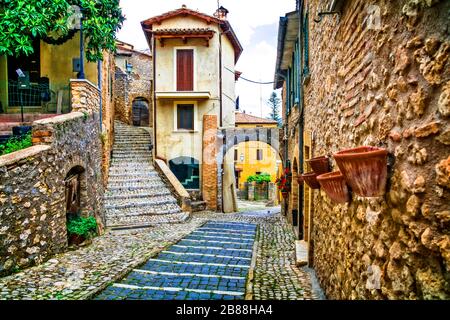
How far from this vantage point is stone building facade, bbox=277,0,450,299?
1.57 metres

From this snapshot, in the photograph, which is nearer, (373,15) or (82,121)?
(373,15)

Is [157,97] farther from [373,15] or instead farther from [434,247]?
[434,247]

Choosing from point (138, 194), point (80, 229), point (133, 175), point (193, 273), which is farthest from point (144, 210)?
point (193, 273)

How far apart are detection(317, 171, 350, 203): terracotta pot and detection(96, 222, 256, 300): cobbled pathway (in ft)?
7.03

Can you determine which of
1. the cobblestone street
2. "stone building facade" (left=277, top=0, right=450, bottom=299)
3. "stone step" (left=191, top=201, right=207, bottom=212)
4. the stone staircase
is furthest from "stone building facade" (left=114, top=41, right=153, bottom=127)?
"stone building facade" (left=277, top=0, right=450, bottom=299)

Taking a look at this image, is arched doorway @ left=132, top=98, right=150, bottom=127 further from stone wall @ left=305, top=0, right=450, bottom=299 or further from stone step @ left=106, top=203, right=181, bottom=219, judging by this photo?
stone wall @ left=305, top=0, right=450, bottom=299

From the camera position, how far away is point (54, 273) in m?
5.08

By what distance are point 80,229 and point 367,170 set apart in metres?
6.38

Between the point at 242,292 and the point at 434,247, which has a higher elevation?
the point at 434,247

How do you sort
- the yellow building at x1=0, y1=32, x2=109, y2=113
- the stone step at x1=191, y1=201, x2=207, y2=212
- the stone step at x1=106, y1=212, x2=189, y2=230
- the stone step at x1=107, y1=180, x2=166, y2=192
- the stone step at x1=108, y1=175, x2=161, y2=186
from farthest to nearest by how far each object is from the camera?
the stone step at x1=191, y1=201, x2=207, y2=212, the stone step at x1=108, y1=175, x2=161, y2=186, the stone step at x1=107, y1=180, x2=166, y2=192, the yellow building at x1=0, y1=32, x2=109, y2=113, the stone step at x1=106, y1=212, x2=189, y2=230

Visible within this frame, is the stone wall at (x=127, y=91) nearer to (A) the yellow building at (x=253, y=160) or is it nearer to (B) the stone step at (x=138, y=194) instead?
(B) the stone step at (x=138, y=194)
